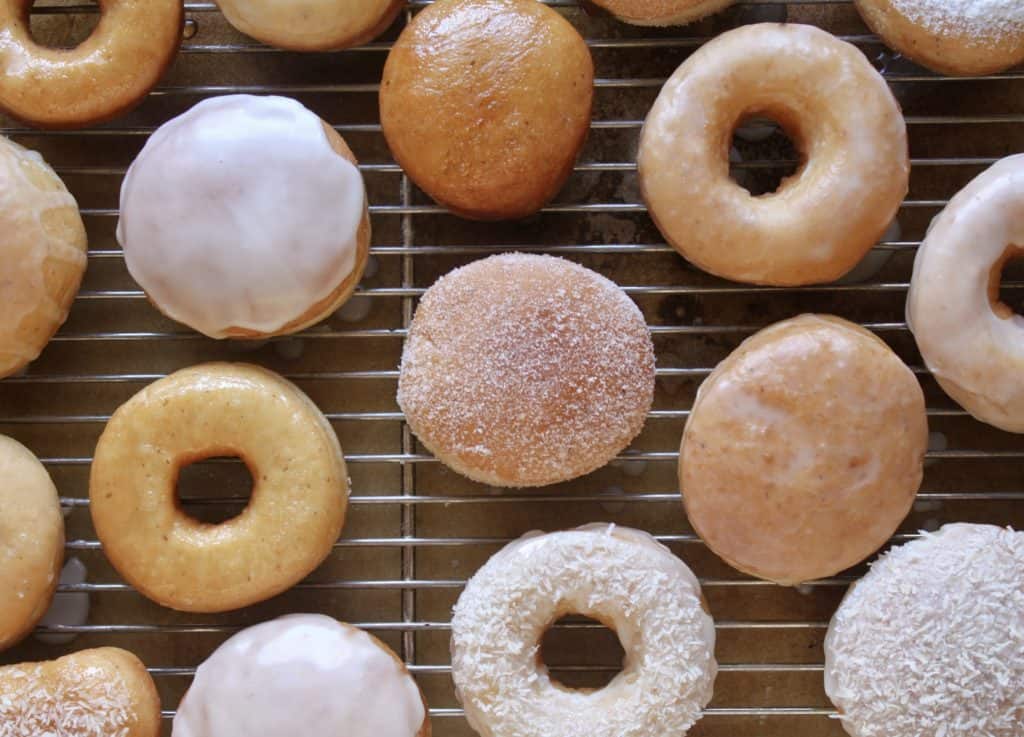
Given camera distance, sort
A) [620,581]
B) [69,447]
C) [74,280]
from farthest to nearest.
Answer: [69,447]
[74,280]
[620,581]

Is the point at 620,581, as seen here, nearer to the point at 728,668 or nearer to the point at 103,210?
the point at 728,668

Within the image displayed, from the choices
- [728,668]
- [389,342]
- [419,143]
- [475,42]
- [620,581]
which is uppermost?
[475,42]

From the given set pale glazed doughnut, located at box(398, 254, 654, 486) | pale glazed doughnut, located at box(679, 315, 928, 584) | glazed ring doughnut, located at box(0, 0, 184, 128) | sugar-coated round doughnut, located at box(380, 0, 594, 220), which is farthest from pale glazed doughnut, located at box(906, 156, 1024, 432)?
glazed ring doughnut, located at box(0, 0, 184, 128)

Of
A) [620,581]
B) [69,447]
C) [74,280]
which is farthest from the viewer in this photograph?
[69,447]

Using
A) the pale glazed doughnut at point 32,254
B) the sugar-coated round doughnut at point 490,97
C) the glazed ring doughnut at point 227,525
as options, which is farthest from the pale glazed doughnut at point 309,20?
the glazed ring doughnut at point 227,525

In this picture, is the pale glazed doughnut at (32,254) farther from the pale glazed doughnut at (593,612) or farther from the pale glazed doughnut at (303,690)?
the pale glazed doughnut at (593,612)

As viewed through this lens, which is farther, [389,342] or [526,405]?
[389,342]

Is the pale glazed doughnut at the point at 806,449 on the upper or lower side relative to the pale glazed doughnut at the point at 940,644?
upper

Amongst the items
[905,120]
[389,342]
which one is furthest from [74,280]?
[905,120]
